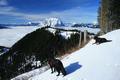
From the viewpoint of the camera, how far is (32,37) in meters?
138

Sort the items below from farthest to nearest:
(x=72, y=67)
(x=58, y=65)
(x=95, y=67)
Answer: (x=72, y=67), (x=58, y=65), (x=95, y=67)

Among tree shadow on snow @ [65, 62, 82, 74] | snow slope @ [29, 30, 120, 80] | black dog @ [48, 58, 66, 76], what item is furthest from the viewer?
tree shadow on snow @ [65, 62, 82, 74]

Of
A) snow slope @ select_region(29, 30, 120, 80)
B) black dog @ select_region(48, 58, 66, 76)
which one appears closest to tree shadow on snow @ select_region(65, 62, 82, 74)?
snow slope @ select_region(29, 30, 120, 80)

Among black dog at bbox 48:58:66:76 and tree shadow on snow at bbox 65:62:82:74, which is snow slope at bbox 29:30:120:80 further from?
black dog at bbox 48:58:66:76

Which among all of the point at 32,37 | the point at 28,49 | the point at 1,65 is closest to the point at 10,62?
the point at 1,65

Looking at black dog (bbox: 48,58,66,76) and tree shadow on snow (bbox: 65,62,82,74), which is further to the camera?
tree shadow on snow (bbox: 65,62,82,74)

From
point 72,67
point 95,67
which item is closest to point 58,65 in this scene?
point 72,67

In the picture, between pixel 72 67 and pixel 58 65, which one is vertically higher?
pixel 58 65

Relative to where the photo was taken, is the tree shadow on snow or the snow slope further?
the tree shadow on snow

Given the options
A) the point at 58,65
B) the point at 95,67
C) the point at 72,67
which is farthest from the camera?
the point at 72,67

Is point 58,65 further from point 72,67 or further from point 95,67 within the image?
point 95,67

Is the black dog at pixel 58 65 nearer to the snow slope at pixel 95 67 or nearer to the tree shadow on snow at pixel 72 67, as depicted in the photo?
the snow slope at pixel 95 67

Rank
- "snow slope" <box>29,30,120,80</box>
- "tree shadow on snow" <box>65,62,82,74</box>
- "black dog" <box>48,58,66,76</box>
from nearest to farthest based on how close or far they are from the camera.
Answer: "snow slope" <box>29,30,120,80</box> < "black dog" <box>48,58,66,76</box> < "tree shadow on snow" <box>65,62,82,74</box>

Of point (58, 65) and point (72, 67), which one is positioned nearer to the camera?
point (58, 65)
